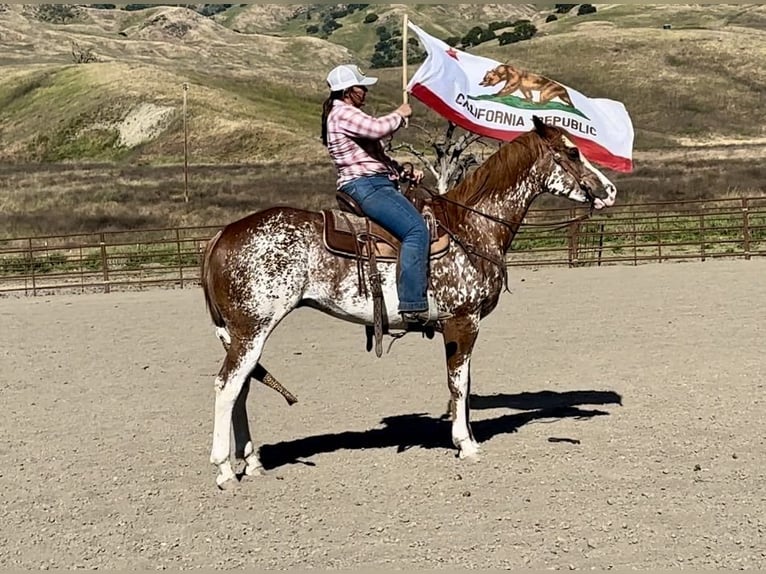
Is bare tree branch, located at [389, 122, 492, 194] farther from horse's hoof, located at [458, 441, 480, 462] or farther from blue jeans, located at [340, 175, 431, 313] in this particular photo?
horse's hoof, located at [458, 441, 480, 462]

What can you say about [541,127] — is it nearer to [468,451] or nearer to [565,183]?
[565,183]

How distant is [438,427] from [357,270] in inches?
79.9

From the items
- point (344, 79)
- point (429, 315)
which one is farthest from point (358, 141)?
point (429, 315)

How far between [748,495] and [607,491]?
33.3 inches

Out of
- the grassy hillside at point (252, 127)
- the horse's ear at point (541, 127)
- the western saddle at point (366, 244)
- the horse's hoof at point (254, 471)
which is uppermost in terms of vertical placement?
the horse's ear at point (541, 127)

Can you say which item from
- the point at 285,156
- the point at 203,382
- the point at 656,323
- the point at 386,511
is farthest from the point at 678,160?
the point at 386,511

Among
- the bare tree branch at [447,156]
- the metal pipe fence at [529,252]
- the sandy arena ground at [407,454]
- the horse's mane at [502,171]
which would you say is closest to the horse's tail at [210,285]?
the sandy arena ground at [407,454]

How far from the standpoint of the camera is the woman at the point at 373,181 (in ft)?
19.1

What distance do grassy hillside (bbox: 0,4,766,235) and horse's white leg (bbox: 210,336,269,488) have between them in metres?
25.0

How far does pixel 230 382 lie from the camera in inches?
227

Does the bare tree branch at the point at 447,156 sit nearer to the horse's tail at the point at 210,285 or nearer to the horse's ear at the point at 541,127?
the horse's ear at the point at 541,127

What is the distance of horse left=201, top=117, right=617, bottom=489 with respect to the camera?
5.79 m

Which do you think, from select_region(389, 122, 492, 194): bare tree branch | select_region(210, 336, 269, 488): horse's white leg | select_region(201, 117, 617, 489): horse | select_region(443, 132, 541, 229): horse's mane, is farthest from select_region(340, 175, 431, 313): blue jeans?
select_region(389, 122, 492, 194): bare tree branch

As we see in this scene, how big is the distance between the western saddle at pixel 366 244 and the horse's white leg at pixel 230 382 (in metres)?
0.78
